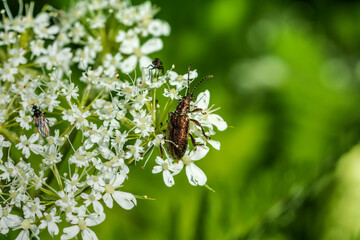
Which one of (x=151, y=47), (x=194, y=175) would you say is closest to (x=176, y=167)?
(x=194, y=175)

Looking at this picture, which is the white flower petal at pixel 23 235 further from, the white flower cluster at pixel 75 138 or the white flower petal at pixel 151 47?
the white flower petal at pixel 151 47

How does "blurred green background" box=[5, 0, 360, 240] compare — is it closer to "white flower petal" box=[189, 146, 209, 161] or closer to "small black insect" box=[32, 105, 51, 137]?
"white flower petal" box=[189, 146, 209, 161]

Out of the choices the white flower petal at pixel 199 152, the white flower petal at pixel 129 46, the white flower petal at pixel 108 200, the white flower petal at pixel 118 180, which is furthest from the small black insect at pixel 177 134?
the white flower petal at pixel 129 46

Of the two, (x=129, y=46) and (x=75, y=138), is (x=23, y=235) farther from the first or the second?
(x=129, y=46)

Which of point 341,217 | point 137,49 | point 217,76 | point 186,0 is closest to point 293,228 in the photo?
point 341,217

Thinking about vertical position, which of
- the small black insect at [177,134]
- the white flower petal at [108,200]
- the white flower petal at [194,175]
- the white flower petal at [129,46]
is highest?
the white flower petal at [129,46]
